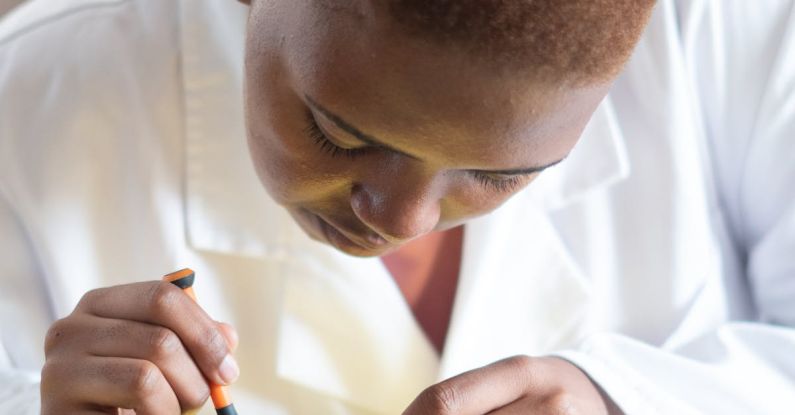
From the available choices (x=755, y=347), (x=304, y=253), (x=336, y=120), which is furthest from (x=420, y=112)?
(x=755, y=347)

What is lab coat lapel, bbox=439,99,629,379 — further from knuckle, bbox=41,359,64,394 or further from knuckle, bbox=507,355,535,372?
Result: knuckle, bbox=41,359,64,394

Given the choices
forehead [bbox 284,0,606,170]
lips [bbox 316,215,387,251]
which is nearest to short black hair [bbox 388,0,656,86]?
forehead [bbox 284,0,606,170]

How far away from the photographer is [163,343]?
0.43 metres

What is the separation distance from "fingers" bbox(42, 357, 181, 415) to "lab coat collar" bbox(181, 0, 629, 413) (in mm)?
168

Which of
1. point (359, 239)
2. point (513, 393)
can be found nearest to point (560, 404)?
point (513, 393)

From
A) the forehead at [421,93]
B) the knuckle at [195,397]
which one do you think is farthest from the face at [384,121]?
the knuckle at [195,397]

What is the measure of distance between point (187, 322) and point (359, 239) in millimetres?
94

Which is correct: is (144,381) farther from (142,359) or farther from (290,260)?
(290,260)

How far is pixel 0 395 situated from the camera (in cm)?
53

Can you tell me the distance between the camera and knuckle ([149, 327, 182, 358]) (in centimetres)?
43

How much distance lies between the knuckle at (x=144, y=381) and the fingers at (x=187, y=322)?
0.07ft

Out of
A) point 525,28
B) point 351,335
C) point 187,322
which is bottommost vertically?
point 351,335

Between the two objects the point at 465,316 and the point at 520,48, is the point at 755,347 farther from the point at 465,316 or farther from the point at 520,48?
the point at 520,48

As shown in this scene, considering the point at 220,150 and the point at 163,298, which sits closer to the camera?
the point at 163,298
